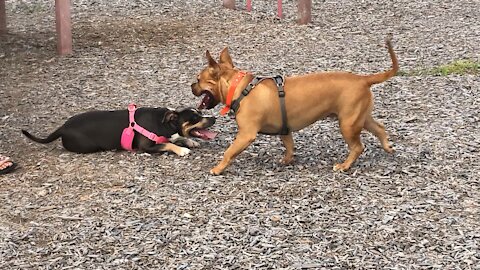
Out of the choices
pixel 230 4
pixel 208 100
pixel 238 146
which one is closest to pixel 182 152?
pixel 208 100

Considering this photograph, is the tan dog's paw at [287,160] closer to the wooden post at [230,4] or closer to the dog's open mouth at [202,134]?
the dog's open mouth at [202,134]

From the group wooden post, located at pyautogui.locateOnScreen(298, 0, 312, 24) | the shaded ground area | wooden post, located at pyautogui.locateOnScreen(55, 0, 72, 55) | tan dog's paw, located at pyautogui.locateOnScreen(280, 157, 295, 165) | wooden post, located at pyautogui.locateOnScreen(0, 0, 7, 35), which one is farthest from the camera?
wooden post, located at pyautogui.locateOnScreen(298, 0, 312, 24)

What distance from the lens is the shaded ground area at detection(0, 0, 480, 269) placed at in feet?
13.0

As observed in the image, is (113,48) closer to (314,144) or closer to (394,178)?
(314,144)

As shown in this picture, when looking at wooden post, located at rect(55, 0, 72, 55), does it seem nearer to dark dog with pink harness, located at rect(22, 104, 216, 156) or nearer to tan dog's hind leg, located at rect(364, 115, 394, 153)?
dark dog with pink harness, located at rect(22, 104, 216, 156)

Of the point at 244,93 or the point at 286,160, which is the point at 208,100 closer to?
the point at 244,93

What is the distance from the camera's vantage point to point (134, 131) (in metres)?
5.61

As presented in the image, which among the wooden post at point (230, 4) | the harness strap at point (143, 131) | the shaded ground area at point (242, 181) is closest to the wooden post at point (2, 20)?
the shaded ground area at point (242, 181)

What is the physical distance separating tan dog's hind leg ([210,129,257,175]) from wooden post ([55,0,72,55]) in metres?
4.53

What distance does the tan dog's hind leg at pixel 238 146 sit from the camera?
5.03m

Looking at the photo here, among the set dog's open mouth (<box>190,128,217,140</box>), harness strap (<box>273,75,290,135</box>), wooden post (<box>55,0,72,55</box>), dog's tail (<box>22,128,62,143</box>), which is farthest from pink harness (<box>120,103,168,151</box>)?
wooden post (<box>55,0,72,55</box>)

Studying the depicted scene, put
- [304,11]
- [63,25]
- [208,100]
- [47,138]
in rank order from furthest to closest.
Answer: [304,11]
[63,25]
[47,138]
[208,100]

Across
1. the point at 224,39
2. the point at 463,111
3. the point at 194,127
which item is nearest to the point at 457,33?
the point at 224,39

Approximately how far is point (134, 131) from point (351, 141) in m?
1.62
